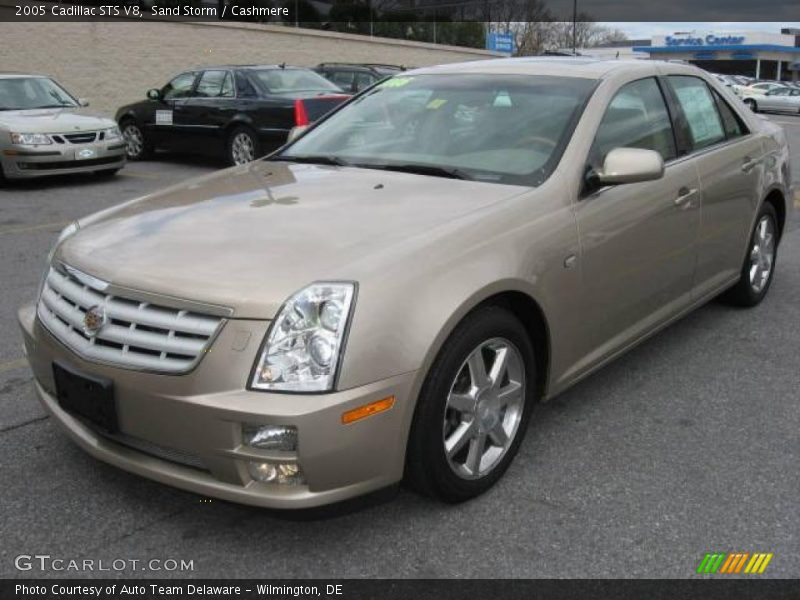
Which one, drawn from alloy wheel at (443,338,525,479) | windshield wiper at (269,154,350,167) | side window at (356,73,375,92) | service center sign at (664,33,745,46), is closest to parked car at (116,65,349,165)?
side window at (356,73,375,92)

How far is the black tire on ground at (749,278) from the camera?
16.7ft

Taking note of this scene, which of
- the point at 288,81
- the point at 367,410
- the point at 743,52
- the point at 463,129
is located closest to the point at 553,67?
the point at 463,129

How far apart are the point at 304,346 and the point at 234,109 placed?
31.7 feet

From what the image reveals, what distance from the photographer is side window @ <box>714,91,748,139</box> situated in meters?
4.86

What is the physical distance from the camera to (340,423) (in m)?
2.43

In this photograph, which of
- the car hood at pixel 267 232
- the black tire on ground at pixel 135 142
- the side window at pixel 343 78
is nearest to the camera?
the car hood at pixel 267 232

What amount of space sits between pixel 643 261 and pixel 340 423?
1.91m

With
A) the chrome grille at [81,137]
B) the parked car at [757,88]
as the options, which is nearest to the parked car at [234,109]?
the chrome grille at [81,137]

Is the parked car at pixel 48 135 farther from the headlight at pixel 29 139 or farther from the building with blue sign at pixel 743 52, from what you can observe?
the building with blue sign at pixel 743 52

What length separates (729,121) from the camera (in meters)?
4.91

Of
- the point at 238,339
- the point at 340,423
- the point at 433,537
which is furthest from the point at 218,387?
the point at 433,537

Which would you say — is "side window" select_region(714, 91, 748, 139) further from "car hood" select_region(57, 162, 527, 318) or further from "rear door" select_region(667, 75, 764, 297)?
"car hood" select_region(57, 162, 527, 318)

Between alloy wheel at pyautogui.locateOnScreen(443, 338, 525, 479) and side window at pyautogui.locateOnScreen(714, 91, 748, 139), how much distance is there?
258 centimetres

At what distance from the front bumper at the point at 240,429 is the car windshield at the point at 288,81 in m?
9.50
